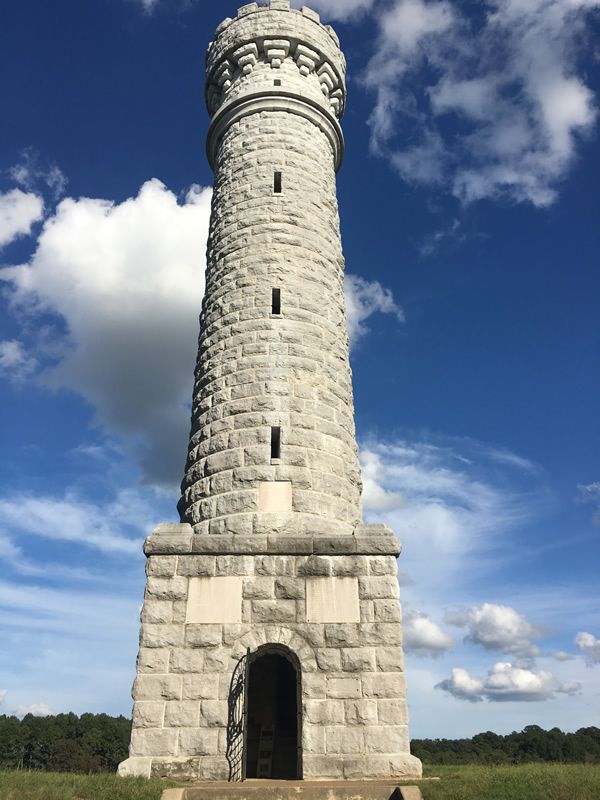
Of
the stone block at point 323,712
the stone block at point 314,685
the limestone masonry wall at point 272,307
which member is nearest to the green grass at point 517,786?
the stone block at point 323,712

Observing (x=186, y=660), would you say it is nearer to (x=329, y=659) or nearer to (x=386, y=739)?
(x=329, y=659)

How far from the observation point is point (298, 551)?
9.12 meters

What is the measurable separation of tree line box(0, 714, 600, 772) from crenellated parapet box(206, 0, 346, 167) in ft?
122

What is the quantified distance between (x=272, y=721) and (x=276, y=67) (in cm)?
1400

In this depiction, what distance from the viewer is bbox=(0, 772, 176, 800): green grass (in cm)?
643

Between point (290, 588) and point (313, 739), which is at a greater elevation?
point (290, 588)

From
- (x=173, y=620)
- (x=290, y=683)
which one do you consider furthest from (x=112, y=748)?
(x=173, y=620)

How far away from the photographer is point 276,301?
38.4 feet

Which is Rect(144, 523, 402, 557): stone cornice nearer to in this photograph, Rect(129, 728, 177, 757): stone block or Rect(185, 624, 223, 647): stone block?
Rect(185, 624, 223, 647): stone block

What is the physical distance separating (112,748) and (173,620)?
52.2m

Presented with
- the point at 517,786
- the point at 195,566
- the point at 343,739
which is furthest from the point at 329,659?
the point at 517,786

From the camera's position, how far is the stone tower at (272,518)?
8219 mm

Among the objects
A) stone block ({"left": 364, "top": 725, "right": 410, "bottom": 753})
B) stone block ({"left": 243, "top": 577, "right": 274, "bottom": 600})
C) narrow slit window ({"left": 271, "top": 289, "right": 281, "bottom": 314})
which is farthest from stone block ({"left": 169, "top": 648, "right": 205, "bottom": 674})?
narrow slit window ({"left": 271, "top": 289, "right": 281, "bottom": 314})

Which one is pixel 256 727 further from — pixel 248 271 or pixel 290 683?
pixel 248 271
